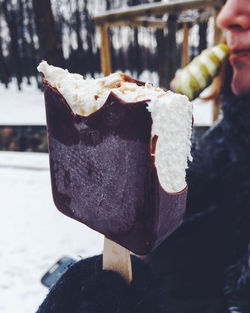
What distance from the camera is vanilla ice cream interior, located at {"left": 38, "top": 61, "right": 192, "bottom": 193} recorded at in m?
0.42

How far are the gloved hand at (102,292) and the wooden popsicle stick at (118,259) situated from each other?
0.5 inches

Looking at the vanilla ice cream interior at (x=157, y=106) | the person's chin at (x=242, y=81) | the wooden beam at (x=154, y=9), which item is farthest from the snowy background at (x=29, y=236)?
the wooden beam at (x=154, y=9)

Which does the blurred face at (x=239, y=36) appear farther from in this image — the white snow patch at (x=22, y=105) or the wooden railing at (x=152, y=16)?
the white snow patch at (x=22, y=105)

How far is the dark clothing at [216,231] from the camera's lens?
96cm

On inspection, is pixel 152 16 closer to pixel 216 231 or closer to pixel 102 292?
pixel 216 231

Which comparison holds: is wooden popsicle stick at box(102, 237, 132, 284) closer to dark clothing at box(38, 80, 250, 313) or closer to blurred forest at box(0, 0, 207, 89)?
dark clothing at box(38, 80, 250, 313)

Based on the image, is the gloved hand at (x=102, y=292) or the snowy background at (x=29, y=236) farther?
the snowy background at (x=29, y=236)

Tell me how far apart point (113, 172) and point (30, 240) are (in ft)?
3.17

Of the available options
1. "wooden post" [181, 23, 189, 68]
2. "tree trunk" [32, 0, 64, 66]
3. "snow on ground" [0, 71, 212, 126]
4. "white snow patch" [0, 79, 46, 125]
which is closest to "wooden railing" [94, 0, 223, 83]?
"wooden post" [181, 23, 189, 68]

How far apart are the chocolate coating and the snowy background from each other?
0.41 meters

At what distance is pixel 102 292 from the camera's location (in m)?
0.53

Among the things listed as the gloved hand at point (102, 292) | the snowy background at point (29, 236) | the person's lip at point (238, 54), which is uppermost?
the person's lip at point (238, 54)

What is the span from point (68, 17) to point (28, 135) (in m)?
2.57

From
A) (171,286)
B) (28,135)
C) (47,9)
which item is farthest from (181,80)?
(28,135)
